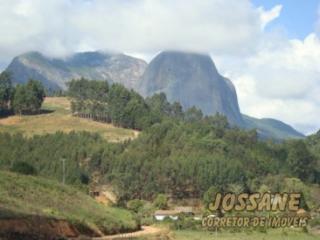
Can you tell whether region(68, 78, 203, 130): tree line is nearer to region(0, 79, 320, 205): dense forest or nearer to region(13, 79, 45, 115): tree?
region(0, 79, 320, 205): dense forest

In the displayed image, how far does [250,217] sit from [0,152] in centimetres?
6050

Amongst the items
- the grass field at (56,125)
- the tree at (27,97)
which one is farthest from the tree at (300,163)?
the tree at (27,97)

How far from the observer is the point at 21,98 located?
15400 centimetres

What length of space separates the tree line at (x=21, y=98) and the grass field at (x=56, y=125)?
10.6 feet

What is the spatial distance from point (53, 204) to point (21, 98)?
337 feet

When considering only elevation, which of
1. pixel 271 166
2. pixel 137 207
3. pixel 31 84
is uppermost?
pixel 31 84

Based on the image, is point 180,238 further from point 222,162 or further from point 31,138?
point 31,138

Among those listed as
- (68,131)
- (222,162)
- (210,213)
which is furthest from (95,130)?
(210,213)

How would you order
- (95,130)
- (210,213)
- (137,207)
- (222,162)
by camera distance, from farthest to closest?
1. (95,130)
2. (222,162)
3. (137,207)
4. (210,213)

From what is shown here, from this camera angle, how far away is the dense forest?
115438mm

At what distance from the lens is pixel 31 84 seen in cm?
15525

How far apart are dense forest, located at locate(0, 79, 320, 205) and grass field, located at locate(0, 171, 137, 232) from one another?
1474 inches

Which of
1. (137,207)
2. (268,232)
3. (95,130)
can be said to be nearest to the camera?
(268,232)

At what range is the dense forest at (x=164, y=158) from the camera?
115438mm
